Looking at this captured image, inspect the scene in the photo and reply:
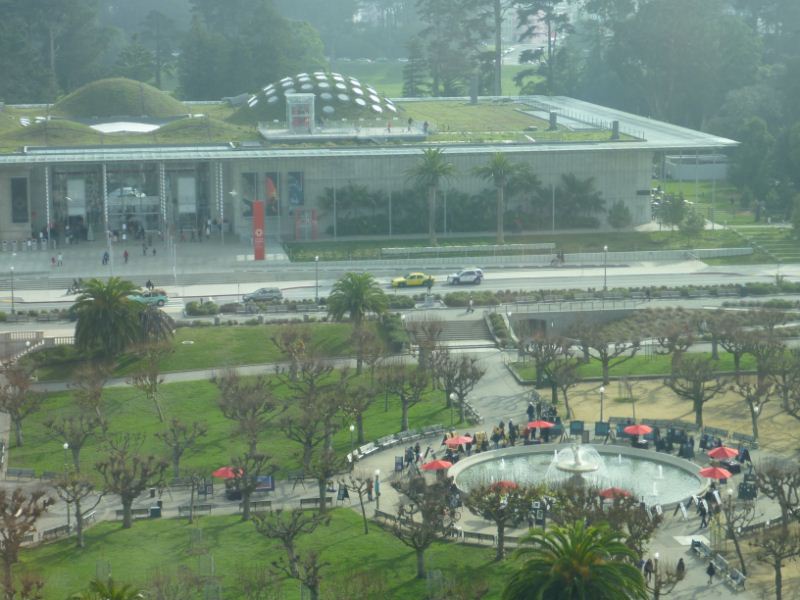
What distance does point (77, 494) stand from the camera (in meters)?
57.9

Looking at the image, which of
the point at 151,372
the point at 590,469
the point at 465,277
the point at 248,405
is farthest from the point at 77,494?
the point at 465,277

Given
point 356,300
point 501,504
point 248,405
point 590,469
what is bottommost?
point 590,469

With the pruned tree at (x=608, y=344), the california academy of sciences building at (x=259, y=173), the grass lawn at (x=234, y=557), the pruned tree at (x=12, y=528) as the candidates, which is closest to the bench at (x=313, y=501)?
the grass lawn at (x=234, y=557)

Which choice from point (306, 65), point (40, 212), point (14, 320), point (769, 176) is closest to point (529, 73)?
Result: point (306, 65)

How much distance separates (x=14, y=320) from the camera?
9069 cm

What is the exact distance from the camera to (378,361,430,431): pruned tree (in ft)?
237

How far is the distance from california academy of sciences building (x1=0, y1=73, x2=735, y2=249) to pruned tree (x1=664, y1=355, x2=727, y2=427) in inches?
1640

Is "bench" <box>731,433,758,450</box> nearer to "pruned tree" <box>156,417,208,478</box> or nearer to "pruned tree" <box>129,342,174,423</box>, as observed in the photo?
"pruned tree" <box>156,417,208,478</box>

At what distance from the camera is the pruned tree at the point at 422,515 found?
5428cm

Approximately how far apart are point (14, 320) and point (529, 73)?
9736 centimetres

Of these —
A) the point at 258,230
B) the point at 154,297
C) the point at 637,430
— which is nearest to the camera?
the point at 637,430

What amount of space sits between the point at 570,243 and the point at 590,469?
1951 inches

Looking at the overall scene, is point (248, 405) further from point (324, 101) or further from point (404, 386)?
point (324, 101)

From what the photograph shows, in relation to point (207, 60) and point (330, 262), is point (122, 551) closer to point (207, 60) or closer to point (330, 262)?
point (330, 262)
